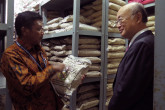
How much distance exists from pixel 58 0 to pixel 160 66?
7.04 feet

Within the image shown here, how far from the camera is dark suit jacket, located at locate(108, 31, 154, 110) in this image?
1.16 meters

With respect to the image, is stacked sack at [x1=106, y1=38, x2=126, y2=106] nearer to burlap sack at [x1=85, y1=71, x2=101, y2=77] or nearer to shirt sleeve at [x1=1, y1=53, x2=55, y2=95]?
burlap sack at [x1=85, y1=71, x2=101, y2=77]

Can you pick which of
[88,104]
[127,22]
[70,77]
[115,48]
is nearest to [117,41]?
[115,48]

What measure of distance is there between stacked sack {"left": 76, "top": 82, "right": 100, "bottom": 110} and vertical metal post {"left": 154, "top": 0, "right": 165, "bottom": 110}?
1428 mm

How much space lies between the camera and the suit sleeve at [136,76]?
1.16 meters

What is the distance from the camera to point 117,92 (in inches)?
49.3

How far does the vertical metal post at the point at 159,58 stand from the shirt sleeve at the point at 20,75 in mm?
733

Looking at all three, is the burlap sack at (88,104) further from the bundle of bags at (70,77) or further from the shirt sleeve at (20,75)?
the shirt sleeve at (20,75)

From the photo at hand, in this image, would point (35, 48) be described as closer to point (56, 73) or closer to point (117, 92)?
point (56, 73)

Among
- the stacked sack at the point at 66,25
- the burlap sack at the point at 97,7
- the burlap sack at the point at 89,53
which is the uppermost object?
the burlap sack at the point at 97,7

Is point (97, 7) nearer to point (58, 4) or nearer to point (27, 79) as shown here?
point (58, 4)

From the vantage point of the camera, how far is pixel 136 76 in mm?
1167

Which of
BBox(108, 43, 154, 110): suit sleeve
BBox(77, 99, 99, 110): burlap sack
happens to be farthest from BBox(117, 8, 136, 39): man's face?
BBox(77, 99, 99, 110): burlap sack

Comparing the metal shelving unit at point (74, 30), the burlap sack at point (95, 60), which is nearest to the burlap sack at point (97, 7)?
the metal shelving unit at point (74, 30)
